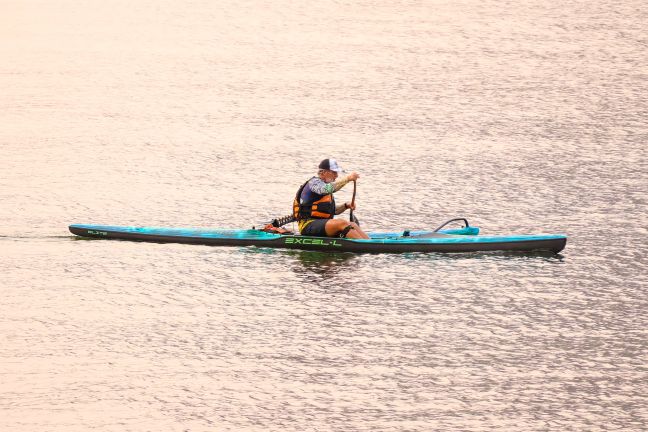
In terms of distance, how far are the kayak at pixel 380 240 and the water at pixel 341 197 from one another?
0.76 ft

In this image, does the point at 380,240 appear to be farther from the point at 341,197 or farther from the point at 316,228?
the point at 341,197

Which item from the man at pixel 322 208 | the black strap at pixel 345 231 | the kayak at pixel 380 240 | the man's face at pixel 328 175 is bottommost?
the kayak at pixel 380 240

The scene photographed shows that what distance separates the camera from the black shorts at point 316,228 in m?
26.1

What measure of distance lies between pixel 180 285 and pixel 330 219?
Answer: 314cm

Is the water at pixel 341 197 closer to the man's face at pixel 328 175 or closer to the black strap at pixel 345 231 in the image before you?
the black strap at pixel 345 231

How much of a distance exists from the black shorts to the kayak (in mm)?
101

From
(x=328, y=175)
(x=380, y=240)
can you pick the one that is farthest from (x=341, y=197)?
(x=380, y=240)

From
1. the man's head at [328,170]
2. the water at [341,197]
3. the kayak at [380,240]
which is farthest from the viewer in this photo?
the man's head at [328,170]

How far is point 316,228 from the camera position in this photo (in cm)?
2612

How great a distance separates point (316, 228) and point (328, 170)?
42.4 inches

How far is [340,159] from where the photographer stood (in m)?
34.8

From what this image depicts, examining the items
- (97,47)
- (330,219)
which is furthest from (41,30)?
(330,219)

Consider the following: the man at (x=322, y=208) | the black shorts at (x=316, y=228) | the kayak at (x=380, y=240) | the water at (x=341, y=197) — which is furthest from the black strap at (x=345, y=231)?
the water at (x=341, y=197)

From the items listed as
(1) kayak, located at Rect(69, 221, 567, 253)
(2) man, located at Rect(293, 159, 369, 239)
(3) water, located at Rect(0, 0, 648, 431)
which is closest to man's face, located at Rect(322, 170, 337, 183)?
(2) man, located at Rect(293, 159, 369, 239)
